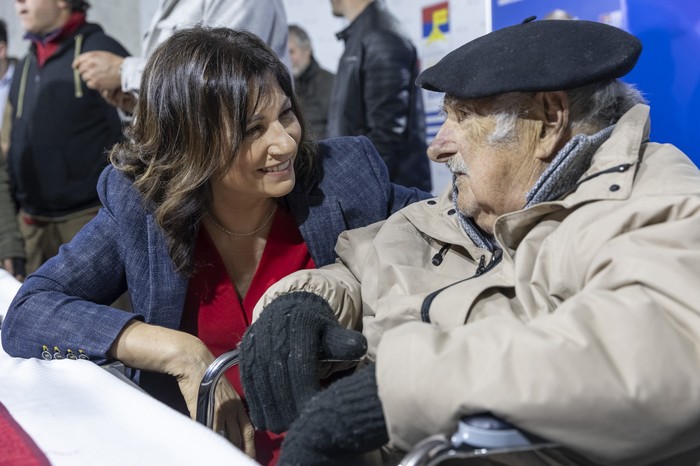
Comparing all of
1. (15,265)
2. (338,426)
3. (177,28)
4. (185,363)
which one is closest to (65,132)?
(15,265)

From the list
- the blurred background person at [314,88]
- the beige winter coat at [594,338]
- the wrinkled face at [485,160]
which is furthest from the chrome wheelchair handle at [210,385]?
the blurred background person at [314,88]

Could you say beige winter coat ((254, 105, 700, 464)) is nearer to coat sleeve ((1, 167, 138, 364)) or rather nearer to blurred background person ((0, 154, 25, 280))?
coat sleeve ((1, 167, 138, 364))

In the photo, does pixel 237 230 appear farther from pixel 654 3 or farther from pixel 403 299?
pixel 654 3

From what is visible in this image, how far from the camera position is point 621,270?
1.10m

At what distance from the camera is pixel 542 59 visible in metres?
1.38

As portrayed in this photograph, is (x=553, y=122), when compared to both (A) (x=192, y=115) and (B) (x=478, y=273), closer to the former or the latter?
(B) (x=478, y=273)

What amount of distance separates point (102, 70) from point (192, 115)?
1.10 m

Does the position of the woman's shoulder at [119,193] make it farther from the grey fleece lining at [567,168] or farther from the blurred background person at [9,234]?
the blurred background person at [9,234]

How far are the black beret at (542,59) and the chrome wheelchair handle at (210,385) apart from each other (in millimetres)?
654

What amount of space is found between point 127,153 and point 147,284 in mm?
330

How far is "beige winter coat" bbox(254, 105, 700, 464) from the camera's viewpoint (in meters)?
0.98

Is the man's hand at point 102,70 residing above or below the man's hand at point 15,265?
above

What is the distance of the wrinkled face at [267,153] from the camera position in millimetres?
1819

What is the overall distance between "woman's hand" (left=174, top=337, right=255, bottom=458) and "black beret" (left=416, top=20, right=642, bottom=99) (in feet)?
2.40
